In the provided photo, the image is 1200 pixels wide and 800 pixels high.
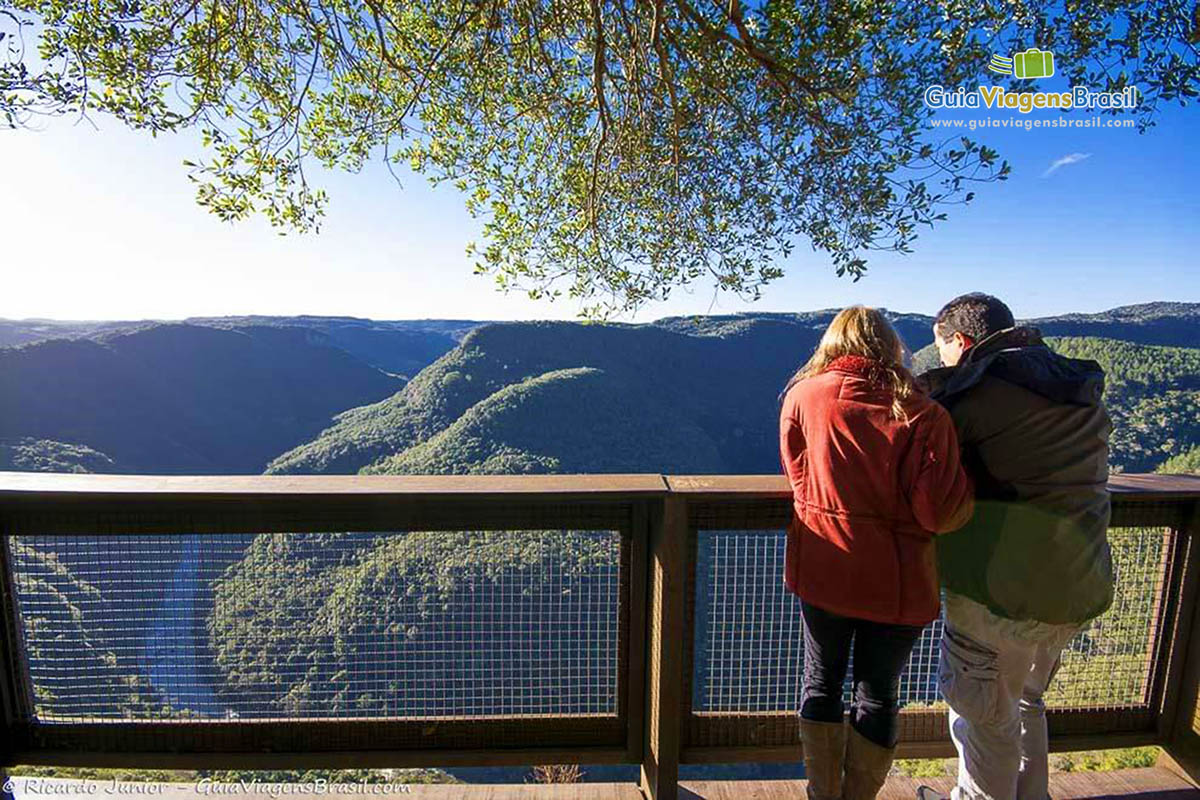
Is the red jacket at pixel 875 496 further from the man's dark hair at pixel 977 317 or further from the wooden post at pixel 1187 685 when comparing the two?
the wooden post at pixel 1187 685

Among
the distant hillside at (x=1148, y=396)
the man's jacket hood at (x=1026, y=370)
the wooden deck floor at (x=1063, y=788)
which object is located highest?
the man's jacket hood at (x=1026, y=370)

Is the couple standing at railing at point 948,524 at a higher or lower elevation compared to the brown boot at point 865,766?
higher

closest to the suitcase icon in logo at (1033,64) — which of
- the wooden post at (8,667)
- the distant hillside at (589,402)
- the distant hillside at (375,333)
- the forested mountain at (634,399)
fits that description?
the wooden post at (8,667)

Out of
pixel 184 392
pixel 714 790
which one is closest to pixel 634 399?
pixel 184 392

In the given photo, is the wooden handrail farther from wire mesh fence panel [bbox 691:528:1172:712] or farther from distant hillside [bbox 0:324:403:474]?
distant hillside [bbox 0:324:403:474]

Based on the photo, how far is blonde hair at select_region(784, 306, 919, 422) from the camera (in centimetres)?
129

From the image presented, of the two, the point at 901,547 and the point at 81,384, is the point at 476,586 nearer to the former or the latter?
the point at 901,547

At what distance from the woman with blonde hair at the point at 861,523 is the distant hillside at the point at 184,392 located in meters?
42.3

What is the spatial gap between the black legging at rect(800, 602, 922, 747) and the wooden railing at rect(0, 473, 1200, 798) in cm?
28

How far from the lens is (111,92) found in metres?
3.18

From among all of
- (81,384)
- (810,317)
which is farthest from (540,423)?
(81,384)

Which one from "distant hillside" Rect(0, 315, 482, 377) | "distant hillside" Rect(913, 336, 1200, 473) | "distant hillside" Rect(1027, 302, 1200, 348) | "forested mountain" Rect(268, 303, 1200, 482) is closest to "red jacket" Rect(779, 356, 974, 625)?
"distant hillside" Rect(913, 336, 1200, 473)

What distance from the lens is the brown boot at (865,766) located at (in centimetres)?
139

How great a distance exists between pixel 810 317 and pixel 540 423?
24863mm
